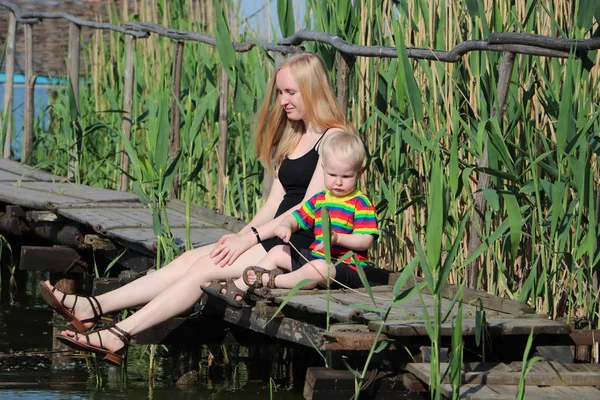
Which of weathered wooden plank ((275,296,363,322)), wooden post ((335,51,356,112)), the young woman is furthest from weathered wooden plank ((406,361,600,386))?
wooden post ((335,51,356,112))

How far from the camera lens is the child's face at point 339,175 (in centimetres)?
373

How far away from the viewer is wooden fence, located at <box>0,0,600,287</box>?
3485 mm

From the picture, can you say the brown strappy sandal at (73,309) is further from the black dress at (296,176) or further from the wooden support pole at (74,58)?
the wooden support pole at (74,58)

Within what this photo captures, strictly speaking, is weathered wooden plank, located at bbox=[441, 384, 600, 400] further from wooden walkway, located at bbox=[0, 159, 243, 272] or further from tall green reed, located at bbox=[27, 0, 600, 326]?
wooden walkway, located at bbox=[0, 159, 243, 272]

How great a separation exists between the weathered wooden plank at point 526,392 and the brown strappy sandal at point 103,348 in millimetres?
1317

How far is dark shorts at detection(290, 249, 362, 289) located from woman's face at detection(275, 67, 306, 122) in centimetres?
65

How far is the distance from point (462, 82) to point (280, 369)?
146 cm

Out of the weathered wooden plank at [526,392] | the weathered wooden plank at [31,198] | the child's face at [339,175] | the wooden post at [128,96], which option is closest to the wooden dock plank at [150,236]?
the weathered wooden plank at [31,198]

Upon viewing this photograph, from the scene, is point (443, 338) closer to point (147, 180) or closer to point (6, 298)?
point (147, 180)

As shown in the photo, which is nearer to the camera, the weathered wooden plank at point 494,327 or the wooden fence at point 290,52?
the weathered wooden plank at point 494,327

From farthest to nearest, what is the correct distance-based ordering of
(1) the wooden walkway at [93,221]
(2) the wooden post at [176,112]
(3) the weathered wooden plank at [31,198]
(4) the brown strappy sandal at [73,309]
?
(2) the wooden post at [176,112], (3) the weathered wooden plank at [31,198], (1) the wooden walkway at [93,221], (4) the brown strappy sandal at [73,309]

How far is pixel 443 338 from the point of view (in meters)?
3.19

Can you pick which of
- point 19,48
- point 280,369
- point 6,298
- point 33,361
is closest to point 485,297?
point 280,369

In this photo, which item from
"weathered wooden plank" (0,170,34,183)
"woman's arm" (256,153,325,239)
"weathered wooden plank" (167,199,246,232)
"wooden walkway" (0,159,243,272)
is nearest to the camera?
"woman's arm" (256,153,325,239)
